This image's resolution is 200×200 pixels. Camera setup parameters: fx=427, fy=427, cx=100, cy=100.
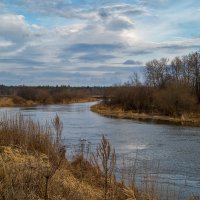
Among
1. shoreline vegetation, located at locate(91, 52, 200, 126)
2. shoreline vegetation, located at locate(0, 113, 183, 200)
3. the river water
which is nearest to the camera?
shoreline vegetation, located at locate(0, 113, 183, 200)

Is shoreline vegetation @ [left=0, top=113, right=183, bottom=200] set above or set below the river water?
above

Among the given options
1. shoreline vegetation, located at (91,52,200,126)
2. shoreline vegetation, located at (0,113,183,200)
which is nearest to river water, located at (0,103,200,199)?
shoreline vegetation, located at (0,113,183,200)

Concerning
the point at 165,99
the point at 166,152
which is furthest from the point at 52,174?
the point at 165,99

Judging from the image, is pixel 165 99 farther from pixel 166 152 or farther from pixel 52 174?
pixel 52 174

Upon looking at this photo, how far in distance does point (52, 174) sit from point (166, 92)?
46.9m

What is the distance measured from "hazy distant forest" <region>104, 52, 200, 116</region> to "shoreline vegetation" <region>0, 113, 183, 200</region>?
37.3 m

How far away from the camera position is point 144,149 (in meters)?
22.3

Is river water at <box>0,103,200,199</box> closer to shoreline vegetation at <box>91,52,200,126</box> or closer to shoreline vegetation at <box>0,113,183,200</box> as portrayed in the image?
shoreline vegetation at <box>0,113,183,200</box>

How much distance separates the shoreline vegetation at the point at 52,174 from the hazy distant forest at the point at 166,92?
3734 cm

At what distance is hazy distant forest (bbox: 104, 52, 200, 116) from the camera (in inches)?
2007

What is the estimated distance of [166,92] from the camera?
5306 cm

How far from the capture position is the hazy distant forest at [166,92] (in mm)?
50969

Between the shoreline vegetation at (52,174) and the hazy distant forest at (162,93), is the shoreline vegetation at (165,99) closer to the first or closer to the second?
the hazy distant forest at (162,93)

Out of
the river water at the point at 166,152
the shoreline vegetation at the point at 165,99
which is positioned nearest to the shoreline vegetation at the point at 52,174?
the river water at the point at 166,152
